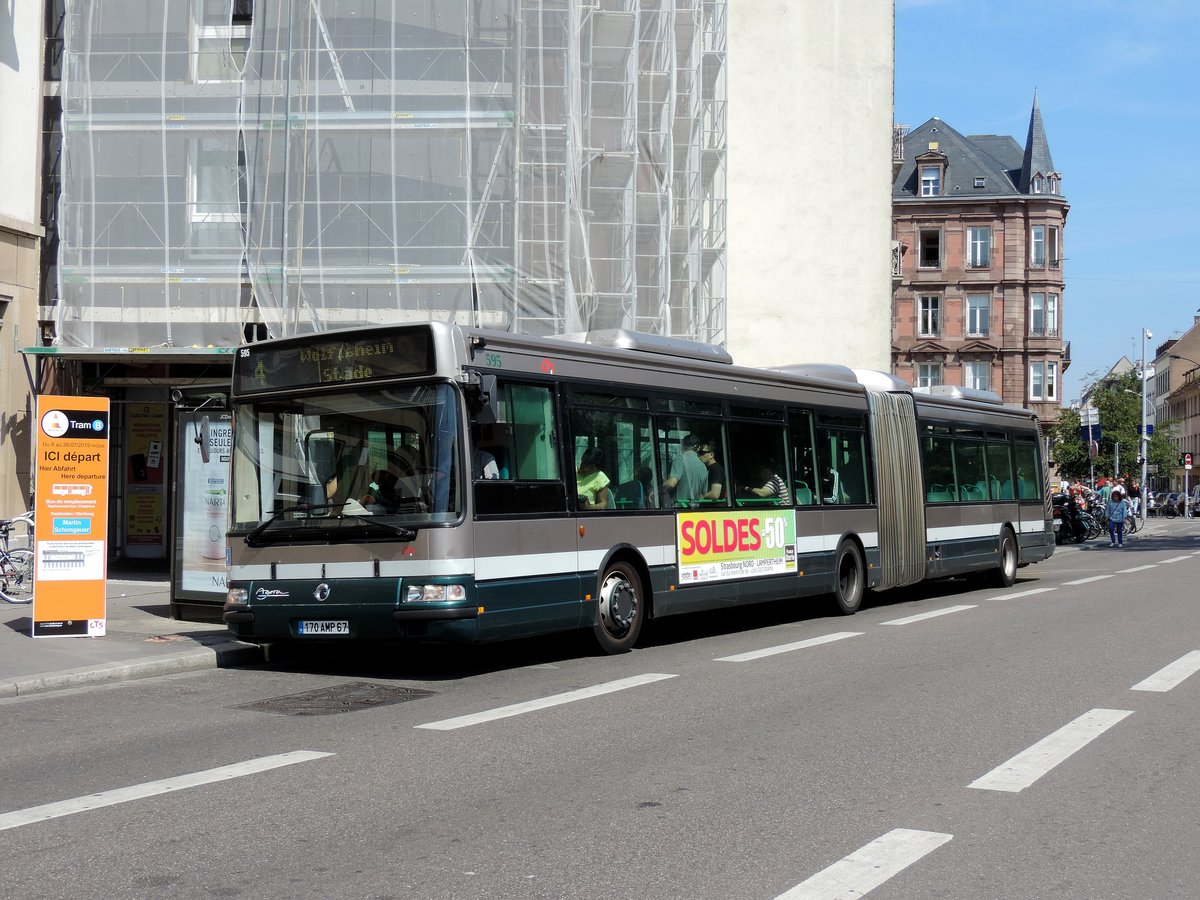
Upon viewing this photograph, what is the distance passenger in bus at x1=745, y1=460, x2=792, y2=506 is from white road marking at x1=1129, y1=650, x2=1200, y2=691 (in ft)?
15.3

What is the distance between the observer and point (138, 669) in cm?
1106

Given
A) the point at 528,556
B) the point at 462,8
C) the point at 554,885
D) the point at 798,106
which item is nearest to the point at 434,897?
the point at 554,885

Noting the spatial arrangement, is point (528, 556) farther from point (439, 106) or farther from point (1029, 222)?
point (1029, 222)

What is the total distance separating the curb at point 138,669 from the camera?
1023cm

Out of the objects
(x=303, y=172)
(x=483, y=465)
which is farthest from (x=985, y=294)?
(x=483, y=465)

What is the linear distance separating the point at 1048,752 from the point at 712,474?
22.4ft

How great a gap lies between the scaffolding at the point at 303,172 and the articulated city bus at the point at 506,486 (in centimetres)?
756

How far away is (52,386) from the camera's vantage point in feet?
68.2

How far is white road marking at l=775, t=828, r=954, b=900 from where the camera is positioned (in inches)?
187

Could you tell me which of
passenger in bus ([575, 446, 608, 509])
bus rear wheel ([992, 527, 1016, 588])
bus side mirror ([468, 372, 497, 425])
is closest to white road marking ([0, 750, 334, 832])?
bus side mirror ([468, 372, 497, 425])

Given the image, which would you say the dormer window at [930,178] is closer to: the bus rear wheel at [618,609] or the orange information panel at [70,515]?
the bus rear wheel at [618,609]

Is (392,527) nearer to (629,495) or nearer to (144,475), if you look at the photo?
(629,495)

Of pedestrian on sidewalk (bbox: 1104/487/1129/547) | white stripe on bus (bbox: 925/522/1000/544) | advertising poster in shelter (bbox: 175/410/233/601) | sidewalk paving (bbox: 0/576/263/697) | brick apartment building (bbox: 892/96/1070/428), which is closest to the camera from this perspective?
sidewalk paving (bbox: 0/576/263/697)

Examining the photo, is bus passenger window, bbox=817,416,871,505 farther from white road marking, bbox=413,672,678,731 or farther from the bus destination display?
the bus destination display
